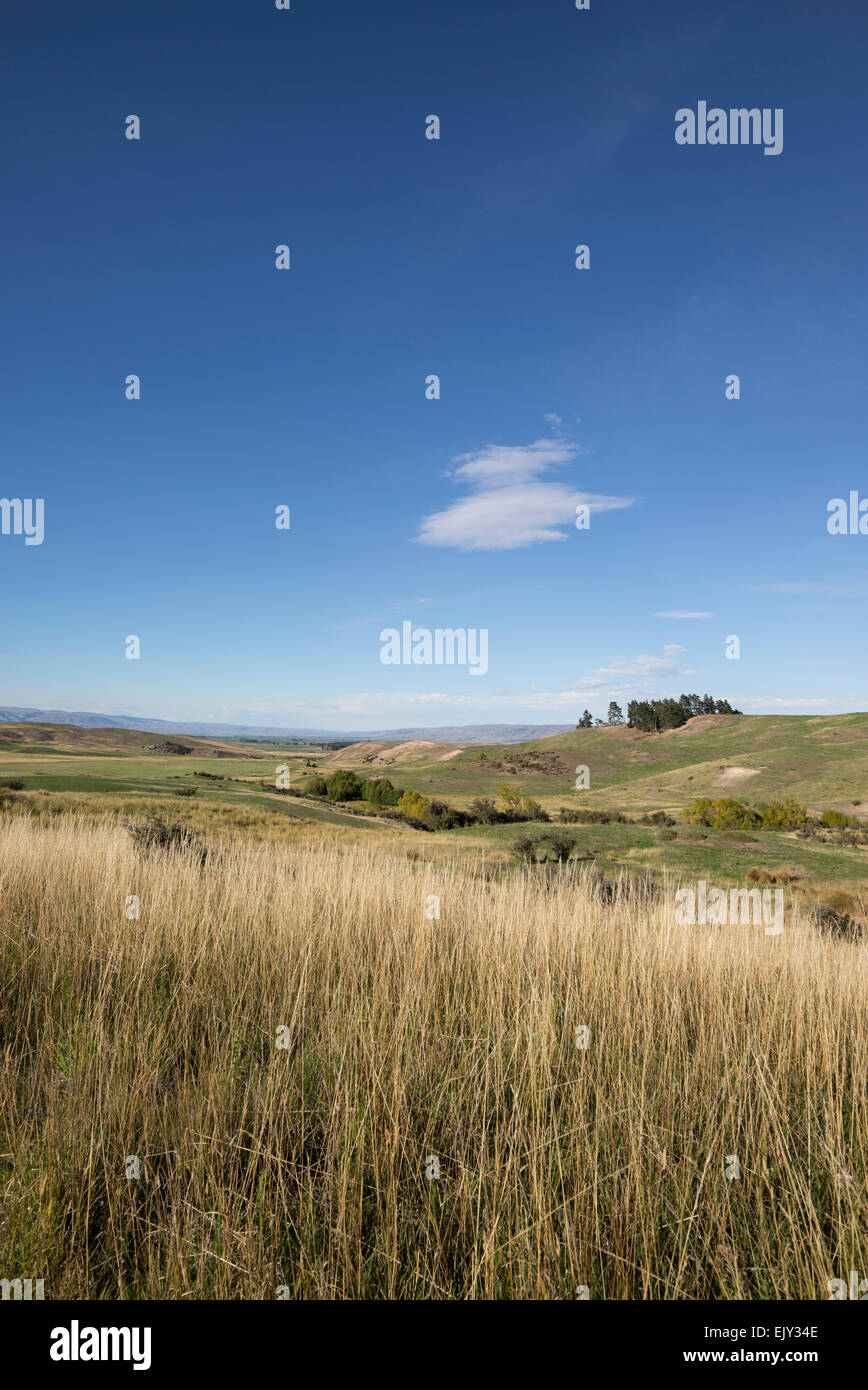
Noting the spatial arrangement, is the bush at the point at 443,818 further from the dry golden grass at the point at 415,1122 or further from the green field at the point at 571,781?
the dry golden grass at the point at 415,1122

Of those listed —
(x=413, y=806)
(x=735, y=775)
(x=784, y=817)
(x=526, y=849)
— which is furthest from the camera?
(x=735, y=775)

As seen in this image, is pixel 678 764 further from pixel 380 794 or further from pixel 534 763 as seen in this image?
pixel 380 794

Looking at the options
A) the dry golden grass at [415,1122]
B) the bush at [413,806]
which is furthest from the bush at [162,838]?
the bush at [413,806]

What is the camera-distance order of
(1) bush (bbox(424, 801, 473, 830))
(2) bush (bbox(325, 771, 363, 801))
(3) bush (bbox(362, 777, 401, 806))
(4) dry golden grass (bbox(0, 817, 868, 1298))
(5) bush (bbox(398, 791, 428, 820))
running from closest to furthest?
(4) dry golden grass (bbox(0, 817, 868, 1298)) < (1) bush (bbox(424, 801, 473, 830)) < (5) bush (bbox(398, 791, 428, 820)) < (3) bush (bbox(362, 777, 401, 806)) < (2) bush (bbox(325, 771, 363, 801))

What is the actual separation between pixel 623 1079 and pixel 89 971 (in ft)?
11.4

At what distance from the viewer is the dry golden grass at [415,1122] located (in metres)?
2.12

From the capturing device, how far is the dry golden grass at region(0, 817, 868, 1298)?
2119 mm

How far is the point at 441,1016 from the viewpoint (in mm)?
4121

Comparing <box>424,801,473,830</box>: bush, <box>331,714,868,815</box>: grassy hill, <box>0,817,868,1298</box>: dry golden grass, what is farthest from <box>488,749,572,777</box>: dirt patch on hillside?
<box>0,817,868,1298</box>: dry golden grass

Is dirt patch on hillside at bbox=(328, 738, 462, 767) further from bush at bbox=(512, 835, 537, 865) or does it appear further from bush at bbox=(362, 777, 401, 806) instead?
bush at bbox=(512, 835, 537, 865)

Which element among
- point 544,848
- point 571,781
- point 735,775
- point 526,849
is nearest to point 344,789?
point 544,848

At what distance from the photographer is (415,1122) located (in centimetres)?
280

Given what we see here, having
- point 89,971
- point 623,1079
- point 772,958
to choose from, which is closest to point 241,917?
point 89,971
